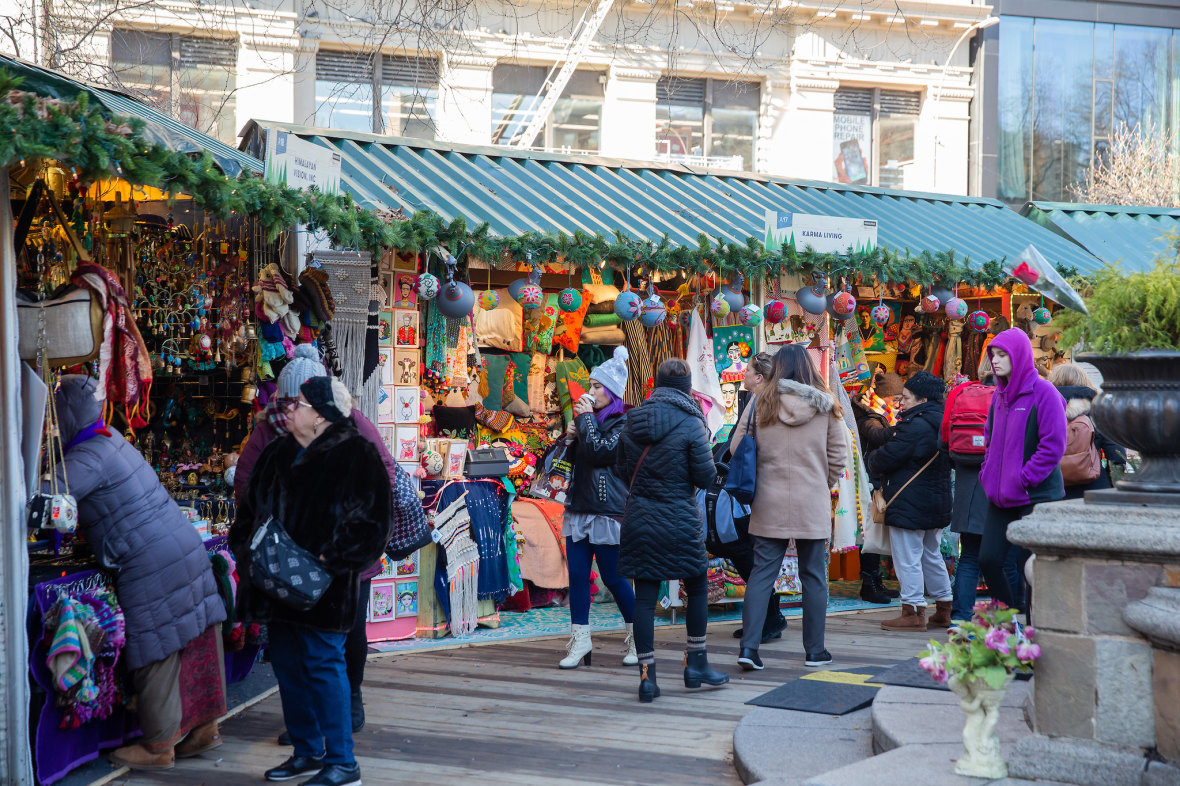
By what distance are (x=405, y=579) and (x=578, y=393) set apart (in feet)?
6.80

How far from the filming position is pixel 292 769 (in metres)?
4.36

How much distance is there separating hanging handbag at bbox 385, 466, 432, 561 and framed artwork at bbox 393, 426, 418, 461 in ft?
6.53

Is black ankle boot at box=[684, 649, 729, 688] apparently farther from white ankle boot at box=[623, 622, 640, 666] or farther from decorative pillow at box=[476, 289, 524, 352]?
decorative pillow at box=[476, 289, 524, 352]

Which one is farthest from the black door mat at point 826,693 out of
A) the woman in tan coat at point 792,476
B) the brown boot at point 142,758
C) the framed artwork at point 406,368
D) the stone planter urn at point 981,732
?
the framed artwork at point 406,368

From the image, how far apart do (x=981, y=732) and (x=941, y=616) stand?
4004 mm

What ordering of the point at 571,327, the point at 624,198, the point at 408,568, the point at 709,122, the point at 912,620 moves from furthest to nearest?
the point at 709,122, the point at 624,198, the point at 571,327, the point at 912,620, the point at 408,568

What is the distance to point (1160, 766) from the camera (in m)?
3.39

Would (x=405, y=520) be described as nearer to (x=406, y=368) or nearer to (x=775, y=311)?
(x=406, y=368)

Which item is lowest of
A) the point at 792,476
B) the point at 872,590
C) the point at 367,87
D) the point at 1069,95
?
the point at 872,590

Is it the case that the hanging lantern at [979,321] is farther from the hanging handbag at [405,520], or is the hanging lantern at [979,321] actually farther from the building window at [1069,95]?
the building window at [1069,95]

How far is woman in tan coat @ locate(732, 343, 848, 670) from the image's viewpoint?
5.99 meters

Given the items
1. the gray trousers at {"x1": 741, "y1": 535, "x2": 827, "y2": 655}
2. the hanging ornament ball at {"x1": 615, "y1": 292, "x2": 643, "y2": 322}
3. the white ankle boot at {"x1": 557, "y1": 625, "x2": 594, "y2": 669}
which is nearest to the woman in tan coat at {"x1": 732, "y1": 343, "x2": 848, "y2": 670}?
the gray trousers at {"x1": 741, "y1": 535, "x2": 827, "y2": 655}

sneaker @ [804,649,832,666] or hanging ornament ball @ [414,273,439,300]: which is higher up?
hanging ornament ball @ [414,273,439,300]

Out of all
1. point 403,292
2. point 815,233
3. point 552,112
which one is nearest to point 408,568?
point 403,292
